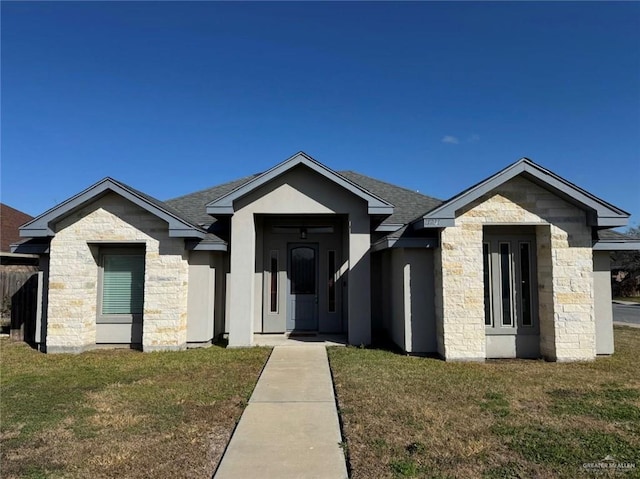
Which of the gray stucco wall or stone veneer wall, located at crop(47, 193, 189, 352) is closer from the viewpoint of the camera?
the gray stucco wall

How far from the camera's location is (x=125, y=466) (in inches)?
151

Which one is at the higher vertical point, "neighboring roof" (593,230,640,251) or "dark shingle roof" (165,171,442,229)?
"dark shingle roof" (165,171,442,229)

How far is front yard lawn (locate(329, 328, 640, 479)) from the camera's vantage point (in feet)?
12.8

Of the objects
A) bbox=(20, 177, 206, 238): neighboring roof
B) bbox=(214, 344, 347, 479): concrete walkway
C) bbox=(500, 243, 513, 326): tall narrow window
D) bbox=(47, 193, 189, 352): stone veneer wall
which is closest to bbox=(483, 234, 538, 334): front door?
bbox=(500, 243, 513, 326): tall narrow window

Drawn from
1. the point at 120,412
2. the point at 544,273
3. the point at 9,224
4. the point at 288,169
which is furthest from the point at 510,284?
the point at 9,224

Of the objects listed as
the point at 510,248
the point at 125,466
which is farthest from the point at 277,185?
the point at 125,466

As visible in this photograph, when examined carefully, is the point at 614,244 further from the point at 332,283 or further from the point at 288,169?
the point at 288,169

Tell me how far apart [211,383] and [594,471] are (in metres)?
5.26

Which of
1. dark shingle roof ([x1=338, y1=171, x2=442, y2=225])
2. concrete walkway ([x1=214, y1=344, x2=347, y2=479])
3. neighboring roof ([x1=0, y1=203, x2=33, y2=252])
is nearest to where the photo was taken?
concrete walkway ([x1=214, y1=344, x2=347, y2=479])

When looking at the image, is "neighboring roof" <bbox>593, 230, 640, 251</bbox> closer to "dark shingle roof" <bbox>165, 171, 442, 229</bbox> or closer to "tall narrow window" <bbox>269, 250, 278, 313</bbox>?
"dark shingle roof" <bbox>165, 171, 442, 229</bbox>

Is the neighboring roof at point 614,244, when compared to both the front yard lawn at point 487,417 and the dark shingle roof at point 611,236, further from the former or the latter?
the front yard lawn at point 487,417

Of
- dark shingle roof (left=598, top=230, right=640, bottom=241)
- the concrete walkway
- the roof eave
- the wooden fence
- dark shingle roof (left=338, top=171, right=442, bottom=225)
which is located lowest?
the concrete walkway

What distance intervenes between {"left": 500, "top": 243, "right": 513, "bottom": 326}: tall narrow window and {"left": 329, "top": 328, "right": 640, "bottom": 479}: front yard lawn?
1.04m

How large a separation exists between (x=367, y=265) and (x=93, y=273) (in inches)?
262
